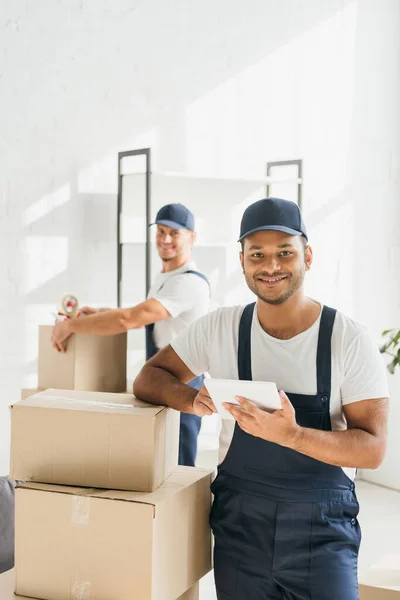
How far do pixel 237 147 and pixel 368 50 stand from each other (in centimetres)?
101

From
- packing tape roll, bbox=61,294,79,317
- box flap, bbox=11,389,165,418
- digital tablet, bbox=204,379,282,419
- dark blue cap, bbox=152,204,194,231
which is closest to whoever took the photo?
digital tablet, bbox=204,379,282,419

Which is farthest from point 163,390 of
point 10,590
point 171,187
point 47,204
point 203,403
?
point 171,187

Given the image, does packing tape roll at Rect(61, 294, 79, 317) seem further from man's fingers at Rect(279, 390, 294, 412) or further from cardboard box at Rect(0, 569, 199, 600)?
man's fingers at Rect(279, 390, 294, 412)

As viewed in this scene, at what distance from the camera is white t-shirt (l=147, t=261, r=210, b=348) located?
2.92 meters

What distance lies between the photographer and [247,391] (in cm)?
148

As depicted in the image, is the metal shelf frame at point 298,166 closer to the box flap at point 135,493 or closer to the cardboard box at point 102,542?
the box flap at point 135,493

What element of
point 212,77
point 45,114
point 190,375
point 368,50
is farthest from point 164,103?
point 190,375

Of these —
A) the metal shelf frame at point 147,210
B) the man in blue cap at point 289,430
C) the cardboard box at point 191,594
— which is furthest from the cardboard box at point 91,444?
the metal shelf frame at point 147,210

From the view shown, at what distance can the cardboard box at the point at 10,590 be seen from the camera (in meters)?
1.62

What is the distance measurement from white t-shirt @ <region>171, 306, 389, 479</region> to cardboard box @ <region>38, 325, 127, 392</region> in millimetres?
935

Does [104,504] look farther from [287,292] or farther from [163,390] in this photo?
[287,292]

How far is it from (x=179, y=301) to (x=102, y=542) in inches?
58.1

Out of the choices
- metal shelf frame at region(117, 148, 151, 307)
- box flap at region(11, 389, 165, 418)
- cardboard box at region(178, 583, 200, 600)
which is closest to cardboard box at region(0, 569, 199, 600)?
cardboard box at region(178, 583, 200, 600)

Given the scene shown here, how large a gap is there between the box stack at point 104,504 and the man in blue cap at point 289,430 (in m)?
0.09
